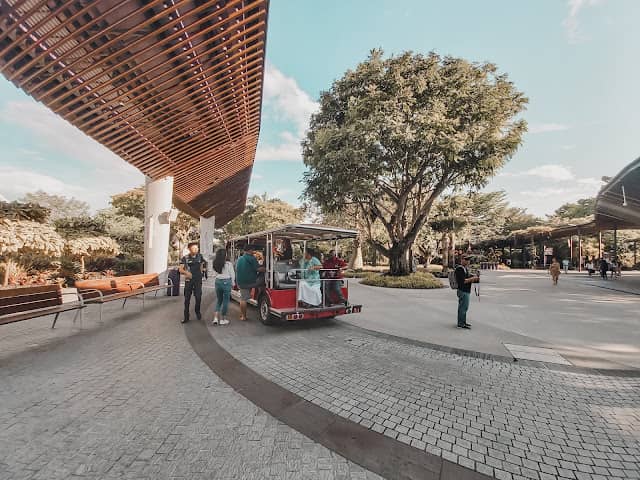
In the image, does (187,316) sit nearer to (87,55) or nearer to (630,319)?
(87,55)

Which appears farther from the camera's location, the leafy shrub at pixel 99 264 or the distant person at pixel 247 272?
the leafy shrub at pixel 99 264

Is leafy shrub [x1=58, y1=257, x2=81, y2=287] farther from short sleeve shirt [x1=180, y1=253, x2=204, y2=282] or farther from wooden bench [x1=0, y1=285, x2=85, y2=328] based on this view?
short sleeve shirt [x1=180, y1=253, x2=204, y2=282]

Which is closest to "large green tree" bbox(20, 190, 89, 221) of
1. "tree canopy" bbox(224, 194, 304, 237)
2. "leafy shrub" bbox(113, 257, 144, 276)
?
"tree canopy" bbox(224, 194, 304, 237)

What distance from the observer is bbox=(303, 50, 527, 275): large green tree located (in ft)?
41.3

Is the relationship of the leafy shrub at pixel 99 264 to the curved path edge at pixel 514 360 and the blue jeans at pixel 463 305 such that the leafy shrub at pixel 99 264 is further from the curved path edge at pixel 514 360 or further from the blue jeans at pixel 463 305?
the blue jeans at pixel 463 305

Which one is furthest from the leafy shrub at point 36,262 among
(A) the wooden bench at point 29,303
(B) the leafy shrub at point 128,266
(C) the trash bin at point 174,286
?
(A) the wooden bench at point 29,303

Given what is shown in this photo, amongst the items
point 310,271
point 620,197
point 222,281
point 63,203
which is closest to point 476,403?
point 310,271

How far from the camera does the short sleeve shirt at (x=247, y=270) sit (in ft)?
22.2

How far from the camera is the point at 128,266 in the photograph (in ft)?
55.6

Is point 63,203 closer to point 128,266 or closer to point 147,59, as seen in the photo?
point 128,266

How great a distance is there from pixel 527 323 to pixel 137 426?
26.4 feet

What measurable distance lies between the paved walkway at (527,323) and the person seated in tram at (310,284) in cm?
136

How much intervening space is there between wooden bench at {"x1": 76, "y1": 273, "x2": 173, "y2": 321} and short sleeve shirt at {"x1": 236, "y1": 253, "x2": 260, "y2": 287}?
10.4 feet

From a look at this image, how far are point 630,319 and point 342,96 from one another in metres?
14.6
